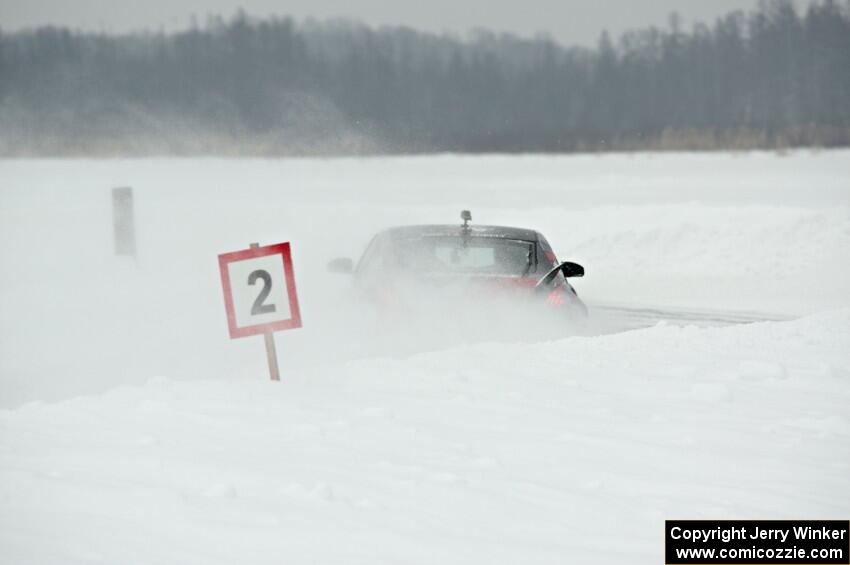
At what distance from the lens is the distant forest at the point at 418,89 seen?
59.6m

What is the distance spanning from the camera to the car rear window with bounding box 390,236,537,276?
35.8 feet

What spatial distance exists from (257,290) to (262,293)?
7cm

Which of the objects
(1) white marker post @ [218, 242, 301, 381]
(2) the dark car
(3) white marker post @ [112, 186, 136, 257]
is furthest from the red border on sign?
(3) white marker post @ [112, 186, 136, 257]

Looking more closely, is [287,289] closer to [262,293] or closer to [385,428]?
[262,293]

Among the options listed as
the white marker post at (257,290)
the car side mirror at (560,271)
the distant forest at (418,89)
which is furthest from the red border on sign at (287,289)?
the distant forest at (418,89)

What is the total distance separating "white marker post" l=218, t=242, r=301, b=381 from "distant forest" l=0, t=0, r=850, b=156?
142 feet

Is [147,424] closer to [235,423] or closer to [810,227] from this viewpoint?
[235,423]

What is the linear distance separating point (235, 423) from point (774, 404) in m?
3.45

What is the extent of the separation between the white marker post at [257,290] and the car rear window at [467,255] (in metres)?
1.61

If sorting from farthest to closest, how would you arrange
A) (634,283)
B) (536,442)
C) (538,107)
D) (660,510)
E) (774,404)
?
(538,107) < (634,283) < (774,404) < (536,442) < (660,510)

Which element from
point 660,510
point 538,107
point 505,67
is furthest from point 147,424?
point 505,67

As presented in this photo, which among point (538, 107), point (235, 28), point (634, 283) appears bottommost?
point (634, 283)

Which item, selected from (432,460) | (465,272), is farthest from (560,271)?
(432,460)

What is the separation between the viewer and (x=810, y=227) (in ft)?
83.2
